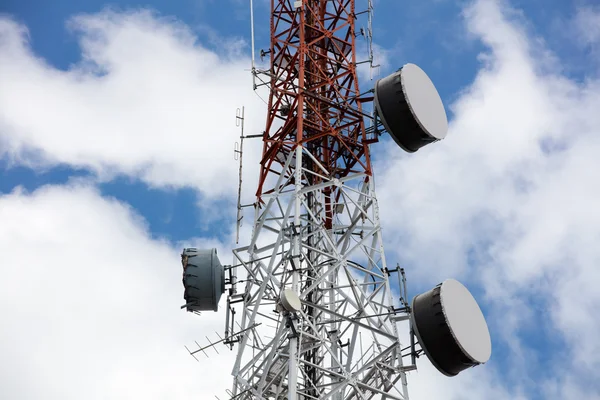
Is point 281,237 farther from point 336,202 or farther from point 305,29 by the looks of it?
point 305,29

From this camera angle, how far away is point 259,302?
27.2 m

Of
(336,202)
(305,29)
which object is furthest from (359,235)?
(305,29)

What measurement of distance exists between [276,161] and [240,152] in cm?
226

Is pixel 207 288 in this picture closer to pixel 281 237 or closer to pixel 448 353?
pixel 281 237

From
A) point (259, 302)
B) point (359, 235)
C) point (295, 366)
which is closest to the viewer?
point (295, 366)

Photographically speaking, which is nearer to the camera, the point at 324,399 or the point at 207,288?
the point at 324,399

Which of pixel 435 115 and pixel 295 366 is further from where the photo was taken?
pixel 435 115

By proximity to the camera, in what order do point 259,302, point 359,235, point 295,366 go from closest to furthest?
point 295,366 → point 259,302 → point 359,235

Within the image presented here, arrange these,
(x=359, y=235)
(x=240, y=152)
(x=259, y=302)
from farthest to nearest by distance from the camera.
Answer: (x=240, y=152)
(x=359, y=235)
(x=259, y=302)

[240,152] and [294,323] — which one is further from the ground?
[240,152]

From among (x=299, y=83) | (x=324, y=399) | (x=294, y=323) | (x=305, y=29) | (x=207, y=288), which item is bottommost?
(x=324, y=399)

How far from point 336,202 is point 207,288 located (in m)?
5.85

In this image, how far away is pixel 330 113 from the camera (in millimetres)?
31234

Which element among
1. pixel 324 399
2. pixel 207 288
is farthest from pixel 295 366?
pixel 207 288
